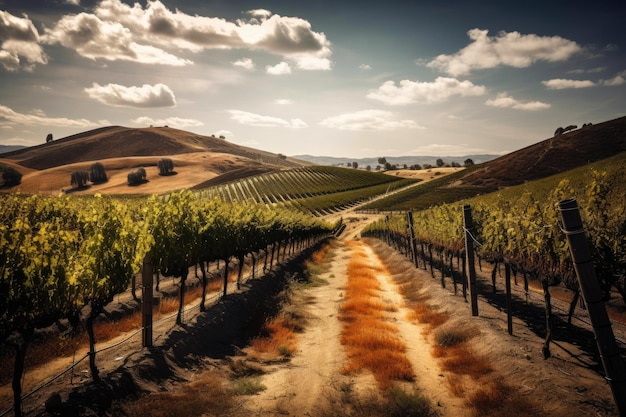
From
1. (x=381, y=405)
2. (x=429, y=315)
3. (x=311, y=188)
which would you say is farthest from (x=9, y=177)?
(x=381, y=405)

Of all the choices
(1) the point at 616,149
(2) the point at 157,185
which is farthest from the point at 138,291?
(2) the point at 157,185

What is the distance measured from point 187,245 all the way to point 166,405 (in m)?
7.49

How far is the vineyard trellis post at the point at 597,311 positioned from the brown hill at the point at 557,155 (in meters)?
80.1

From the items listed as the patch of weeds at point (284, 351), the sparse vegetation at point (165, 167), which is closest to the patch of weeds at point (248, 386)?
the patch of weeds at point (284, 351)

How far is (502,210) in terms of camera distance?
15.9m

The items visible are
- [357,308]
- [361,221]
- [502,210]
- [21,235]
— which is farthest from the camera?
[361,221]

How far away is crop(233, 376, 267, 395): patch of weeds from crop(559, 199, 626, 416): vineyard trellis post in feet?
27.4

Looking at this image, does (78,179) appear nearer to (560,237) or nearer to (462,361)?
(462,361)

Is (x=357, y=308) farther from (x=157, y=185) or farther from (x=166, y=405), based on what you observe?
→ (x=157, y=185)

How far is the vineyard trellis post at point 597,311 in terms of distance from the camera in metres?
5.52

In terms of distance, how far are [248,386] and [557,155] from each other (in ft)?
319

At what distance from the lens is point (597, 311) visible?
5.68m

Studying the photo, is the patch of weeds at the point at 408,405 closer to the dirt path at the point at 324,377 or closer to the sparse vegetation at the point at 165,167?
the dirt path at the point at 324,377

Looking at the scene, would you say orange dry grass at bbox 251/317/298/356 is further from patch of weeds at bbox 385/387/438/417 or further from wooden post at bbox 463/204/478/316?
wooden post at bbox 463/204/478/316
